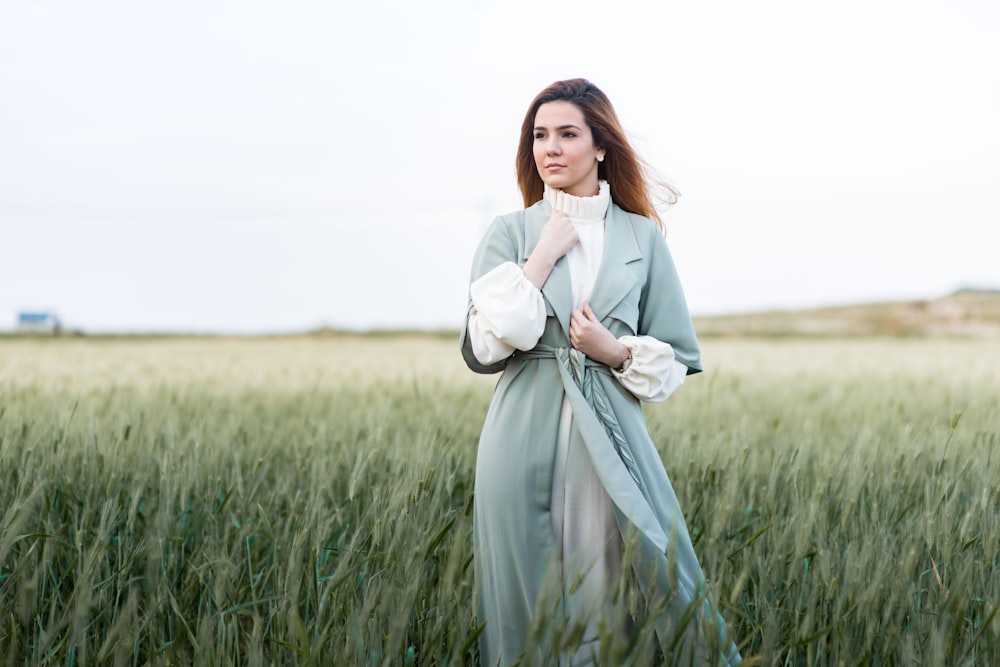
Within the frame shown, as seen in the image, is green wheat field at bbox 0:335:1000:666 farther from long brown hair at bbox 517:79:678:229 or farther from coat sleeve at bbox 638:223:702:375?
long brown hair at bbox 517:79:678:229

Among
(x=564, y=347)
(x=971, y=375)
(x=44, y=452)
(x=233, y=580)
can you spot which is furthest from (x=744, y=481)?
(x=971, y=375)

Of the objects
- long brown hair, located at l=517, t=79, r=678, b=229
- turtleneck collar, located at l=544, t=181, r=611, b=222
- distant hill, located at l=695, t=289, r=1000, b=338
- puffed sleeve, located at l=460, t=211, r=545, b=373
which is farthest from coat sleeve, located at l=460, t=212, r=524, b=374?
distant hill, located at l=695, t=289, r=1000, b=338

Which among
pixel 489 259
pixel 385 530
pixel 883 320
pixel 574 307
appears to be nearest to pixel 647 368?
pixel 574 307

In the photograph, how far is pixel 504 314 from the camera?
205 cm

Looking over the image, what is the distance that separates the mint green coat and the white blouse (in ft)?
0.18

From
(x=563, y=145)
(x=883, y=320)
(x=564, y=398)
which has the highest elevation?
(x=563, y=145)

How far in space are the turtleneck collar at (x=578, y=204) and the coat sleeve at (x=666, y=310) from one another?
17 cm

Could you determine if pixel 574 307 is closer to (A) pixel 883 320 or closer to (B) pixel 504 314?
(B) pixel 504 314

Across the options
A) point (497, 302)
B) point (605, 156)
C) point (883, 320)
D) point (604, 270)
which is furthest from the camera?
point (883, 320)

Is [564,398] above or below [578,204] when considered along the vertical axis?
below

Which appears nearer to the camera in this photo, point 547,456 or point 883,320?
point 547,456

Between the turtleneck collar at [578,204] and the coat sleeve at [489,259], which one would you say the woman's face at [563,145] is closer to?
the turtleneck collar at [578,204]

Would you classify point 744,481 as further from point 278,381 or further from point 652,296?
point 278,381

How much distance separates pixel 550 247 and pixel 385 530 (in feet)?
2.57
